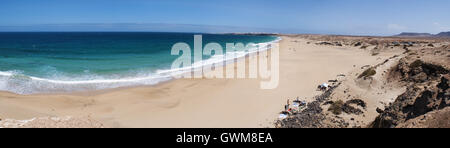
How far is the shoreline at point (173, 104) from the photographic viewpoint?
8.05 m

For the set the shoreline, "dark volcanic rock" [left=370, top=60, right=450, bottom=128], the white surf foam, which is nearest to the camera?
"dark volcanic rock" [left=370, top=60, right=450, bottom=128]

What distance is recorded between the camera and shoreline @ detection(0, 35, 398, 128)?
8055mm

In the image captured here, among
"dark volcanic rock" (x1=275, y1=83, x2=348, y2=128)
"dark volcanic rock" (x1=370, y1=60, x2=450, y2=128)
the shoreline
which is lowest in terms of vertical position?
the shoreline

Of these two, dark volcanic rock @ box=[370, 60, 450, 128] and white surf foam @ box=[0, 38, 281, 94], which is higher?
dark volcanic rock @ box=[370, 60, 450, 128]

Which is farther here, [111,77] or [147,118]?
[111,77]

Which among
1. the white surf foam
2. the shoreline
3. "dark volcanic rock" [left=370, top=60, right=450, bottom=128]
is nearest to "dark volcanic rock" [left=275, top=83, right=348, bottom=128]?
the shoreline

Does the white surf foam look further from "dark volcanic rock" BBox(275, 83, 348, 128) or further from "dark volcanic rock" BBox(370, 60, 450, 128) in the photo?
"dark volcanic rock" BBox(370, 60, 450, 128)

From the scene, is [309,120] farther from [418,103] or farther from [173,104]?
[173,104]
